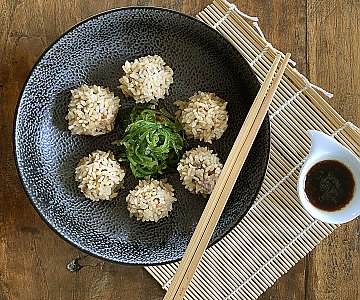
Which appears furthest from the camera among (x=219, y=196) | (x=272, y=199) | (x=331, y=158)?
(x=272, y=199)

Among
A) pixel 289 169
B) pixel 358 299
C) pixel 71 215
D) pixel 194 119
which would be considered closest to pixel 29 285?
pixel 71 215

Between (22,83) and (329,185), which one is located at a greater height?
(329,185)

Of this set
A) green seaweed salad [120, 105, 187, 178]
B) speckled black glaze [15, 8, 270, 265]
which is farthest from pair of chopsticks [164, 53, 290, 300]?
green seaweed salad [120, 105, 187, 178]

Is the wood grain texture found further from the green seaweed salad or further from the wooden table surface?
the green seaweed salad

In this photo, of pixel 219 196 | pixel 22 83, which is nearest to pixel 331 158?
pixel 219 196

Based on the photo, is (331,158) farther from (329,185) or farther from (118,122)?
(118,122)

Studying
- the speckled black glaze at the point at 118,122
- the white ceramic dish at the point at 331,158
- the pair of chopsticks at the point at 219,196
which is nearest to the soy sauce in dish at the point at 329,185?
the white ceramic dish at the point at 331,158
